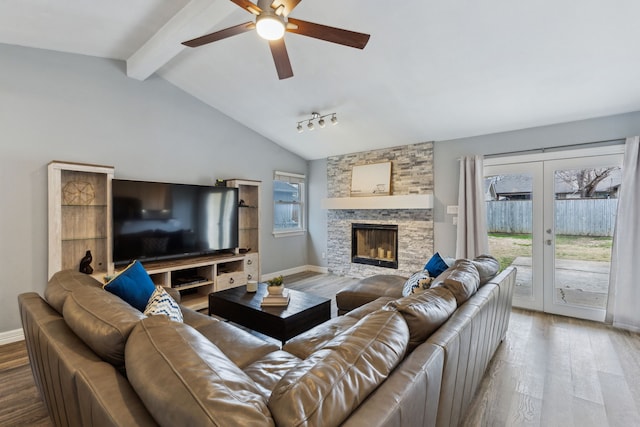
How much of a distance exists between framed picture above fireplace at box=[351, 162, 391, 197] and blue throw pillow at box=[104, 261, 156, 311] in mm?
3914

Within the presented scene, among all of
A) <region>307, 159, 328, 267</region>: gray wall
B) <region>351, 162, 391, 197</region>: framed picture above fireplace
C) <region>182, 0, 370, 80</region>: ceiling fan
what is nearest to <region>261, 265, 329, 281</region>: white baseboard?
<region>307, 159, 328, 267</region>: gray wall

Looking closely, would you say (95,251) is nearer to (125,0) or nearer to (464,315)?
(125,0)

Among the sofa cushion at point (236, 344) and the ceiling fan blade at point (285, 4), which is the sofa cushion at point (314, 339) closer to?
the sofa cushion at point (236, 344)

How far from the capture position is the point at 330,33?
1991mm

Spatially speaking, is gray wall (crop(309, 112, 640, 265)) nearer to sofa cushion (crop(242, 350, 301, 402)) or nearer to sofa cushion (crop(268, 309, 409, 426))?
sofa cushion (crop(242, 350, 301, 402))

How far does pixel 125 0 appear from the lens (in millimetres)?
2555

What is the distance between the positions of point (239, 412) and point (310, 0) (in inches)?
115

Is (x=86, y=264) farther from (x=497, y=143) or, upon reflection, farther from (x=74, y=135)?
(x=497, y=143)

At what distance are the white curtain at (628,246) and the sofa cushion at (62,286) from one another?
15.8 feet

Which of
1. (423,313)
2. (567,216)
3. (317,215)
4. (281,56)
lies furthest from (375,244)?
(423,313)

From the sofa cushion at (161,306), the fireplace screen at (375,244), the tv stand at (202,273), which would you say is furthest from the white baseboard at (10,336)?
the fireplace screen at (375,244)

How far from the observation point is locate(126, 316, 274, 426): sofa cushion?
724 millimetres

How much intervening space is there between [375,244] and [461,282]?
145 inches

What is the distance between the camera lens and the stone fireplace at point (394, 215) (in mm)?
4762
